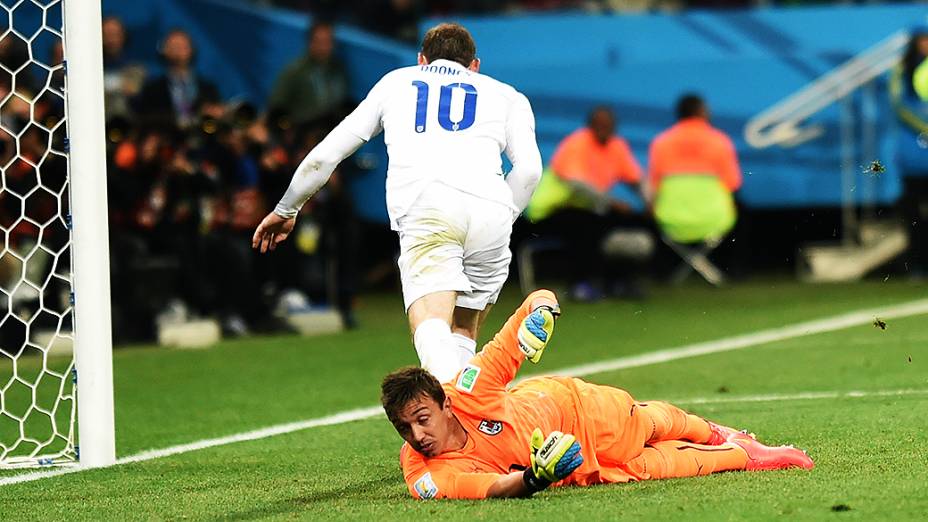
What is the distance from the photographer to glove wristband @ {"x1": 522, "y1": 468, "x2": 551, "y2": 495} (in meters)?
5.77

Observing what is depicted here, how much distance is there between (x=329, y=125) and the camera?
583 inches

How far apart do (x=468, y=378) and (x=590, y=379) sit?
175 inches

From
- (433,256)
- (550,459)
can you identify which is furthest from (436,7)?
(550,459)

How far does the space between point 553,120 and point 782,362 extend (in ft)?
20.5

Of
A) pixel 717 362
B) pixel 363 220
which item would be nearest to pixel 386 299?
pixel 363 220

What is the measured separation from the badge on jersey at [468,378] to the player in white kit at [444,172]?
594 mm

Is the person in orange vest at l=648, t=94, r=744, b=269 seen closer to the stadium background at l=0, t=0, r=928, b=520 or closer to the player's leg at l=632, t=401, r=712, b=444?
the stadium background at l=0, t=0, r=928, b=520

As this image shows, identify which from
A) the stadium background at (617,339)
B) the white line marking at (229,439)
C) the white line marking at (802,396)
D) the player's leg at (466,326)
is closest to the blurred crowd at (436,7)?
the stadium background at (617,339)

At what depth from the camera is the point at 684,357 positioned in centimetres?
1166

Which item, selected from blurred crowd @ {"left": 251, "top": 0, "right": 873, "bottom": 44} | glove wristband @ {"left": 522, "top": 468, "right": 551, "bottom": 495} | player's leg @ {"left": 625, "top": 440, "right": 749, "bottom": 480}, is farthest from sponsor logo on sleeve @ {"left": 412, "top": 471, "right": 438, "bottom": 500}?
blurred crowd @ {"left": 251, "top": 0, "right": 873, "bottom": 44}

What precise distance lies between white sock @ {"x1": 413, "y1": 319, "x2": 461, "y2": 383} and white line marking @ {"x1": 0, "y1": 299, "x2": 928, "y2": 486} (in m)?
1.82

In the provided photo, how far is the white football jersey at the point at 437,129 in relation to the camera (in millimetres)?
7027

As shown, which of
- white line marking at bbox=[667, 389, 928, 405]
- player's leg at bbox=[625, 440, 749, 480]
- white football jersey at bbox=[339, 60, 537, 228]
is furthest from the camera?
white line marking at bbox=[667, 389, 928, 405]

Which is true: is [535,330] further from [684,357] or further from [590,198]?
[590,198]
